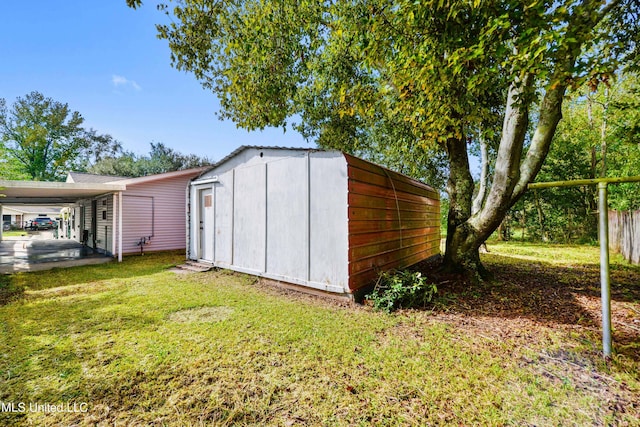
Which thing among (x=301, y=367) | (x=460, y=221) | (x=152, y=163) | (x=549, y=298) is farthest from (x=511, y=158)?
(x=152, y=163)

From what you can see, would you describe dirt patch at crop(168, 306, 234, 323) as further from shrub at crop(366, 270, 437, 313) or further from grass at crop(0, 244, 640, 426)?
shrub at crop(366, 270, 437, 313)

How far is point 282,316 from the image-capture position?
415cm

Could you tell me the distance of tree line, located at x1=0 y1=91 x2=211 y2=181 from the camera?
26078 millimetres

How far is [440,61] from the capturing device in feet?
13.0

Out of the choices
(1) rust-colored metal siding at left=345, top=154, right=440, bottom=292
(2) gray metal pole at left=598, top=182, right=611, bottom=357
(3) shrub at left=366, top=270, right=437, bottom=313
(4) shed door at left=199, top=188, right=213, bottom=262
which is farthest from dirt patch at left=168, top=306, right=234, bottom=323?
(2) gray metal pole at left=598, top=182, right=611, bottom=357

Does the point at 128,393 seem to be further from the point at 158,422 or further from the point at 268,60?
→ the point at 268,60

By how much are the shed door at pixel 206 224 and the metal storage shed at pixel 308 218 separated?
0.03 metres

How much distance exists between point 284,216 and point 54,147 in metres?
37.5

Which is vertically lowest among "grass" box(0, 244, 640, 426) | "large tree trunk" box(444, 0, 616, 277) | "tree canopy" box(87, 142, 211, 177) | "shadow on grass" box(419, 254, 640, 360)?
"grass" box(0, 244, 640, 426)

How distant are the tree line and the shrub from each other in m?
29.9

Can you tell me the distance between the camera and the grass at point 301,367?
2.10 m

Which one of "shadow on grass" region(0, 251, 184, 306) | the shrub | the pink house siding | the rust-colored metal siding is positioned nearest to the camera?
the shrub

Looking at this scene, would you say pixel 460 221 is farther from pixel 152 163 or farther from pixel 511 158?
pixel 152 163

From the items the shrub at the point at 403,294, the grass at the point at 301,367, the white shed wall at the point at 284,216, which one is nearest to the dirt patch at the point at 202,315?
the grass at the point at 301,367
